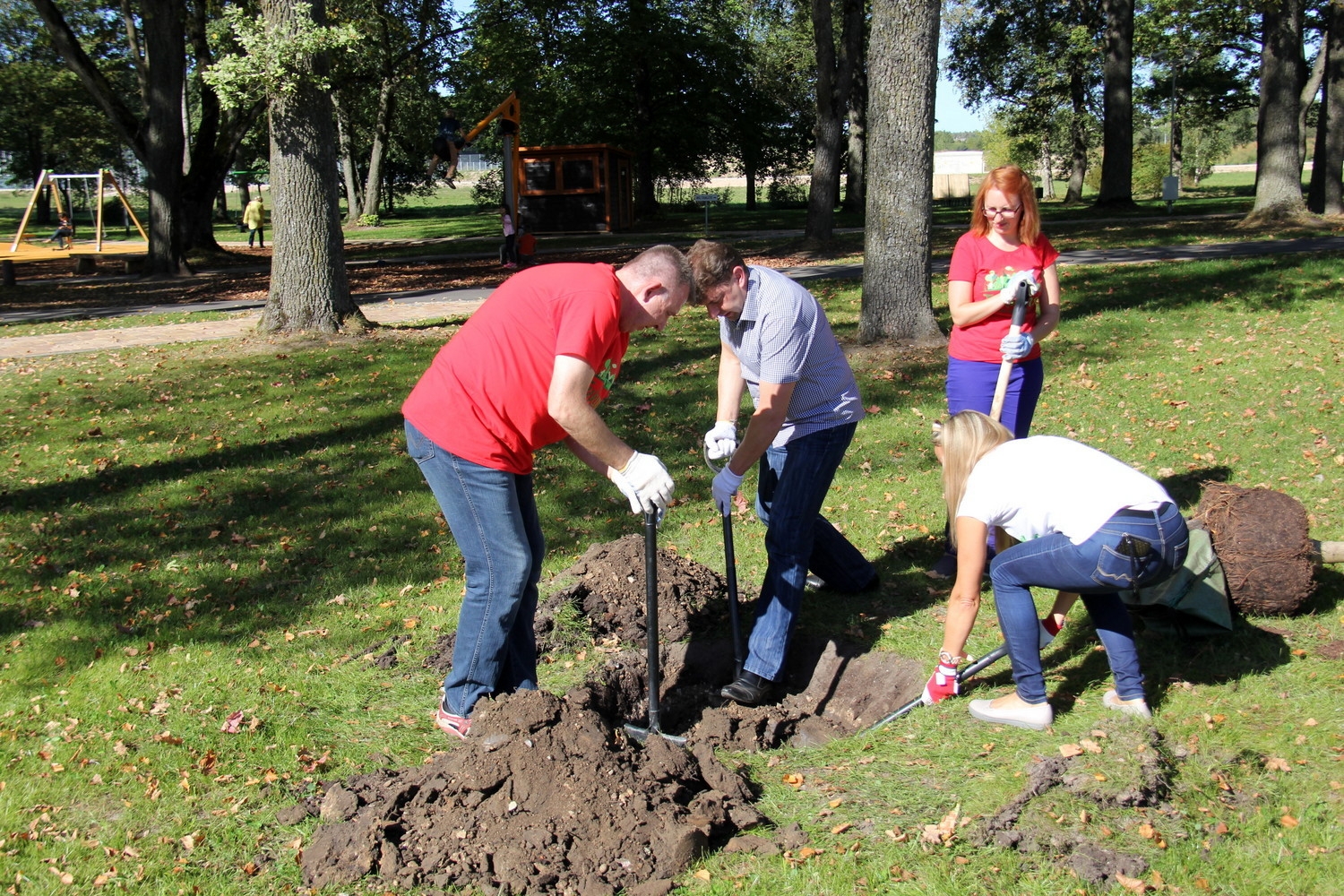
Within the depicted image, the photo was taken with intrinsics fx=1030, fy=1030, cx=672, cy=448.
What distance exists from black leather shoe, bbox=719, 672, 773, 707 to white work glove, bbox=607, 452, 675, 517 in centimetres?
107

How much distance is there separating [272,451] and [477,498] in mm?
4861

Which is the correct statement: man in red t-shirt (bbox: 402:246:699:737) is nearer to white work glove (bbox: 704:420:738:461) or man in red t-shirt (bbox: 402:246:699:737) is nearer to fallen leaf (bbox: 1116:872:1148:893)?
white work glove (bbox: 704:420:738:461)

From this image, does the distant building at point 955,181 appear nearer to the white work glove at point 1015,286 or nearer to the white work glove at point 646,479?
the white work glove at point 1015,286

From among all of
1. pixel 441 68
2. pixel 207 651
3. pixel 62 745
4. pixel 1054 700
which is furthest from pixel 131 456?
pixel 441 68

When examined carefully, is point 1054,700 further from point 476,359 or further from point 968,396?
point 476,359

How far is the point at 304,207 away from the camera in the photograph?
10711 millimetres

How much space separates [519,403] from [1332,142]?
824 inches

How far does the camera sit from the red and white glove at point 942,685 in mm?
3834

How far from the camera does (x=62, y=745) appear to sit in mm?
3943

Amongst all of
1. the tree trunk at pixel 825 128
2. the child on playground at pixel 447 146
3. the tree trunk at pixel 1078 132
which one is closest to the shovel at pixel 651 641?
the child on playground at pixel 447 146

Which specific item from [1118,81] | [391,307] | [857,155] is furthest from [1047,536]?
[857,155]

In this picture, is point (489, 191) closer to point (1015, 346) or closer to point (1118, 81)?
point (1118, 81)

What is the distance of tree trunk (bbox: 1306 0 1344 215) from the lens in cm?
1873

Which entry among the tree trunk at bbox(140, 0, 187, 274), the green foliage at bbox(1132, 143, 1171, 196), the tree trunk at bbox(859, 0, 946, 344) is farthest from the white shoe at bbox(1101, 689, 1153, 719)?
the green foliage at bbox(1132, 143, 1171, 196)
